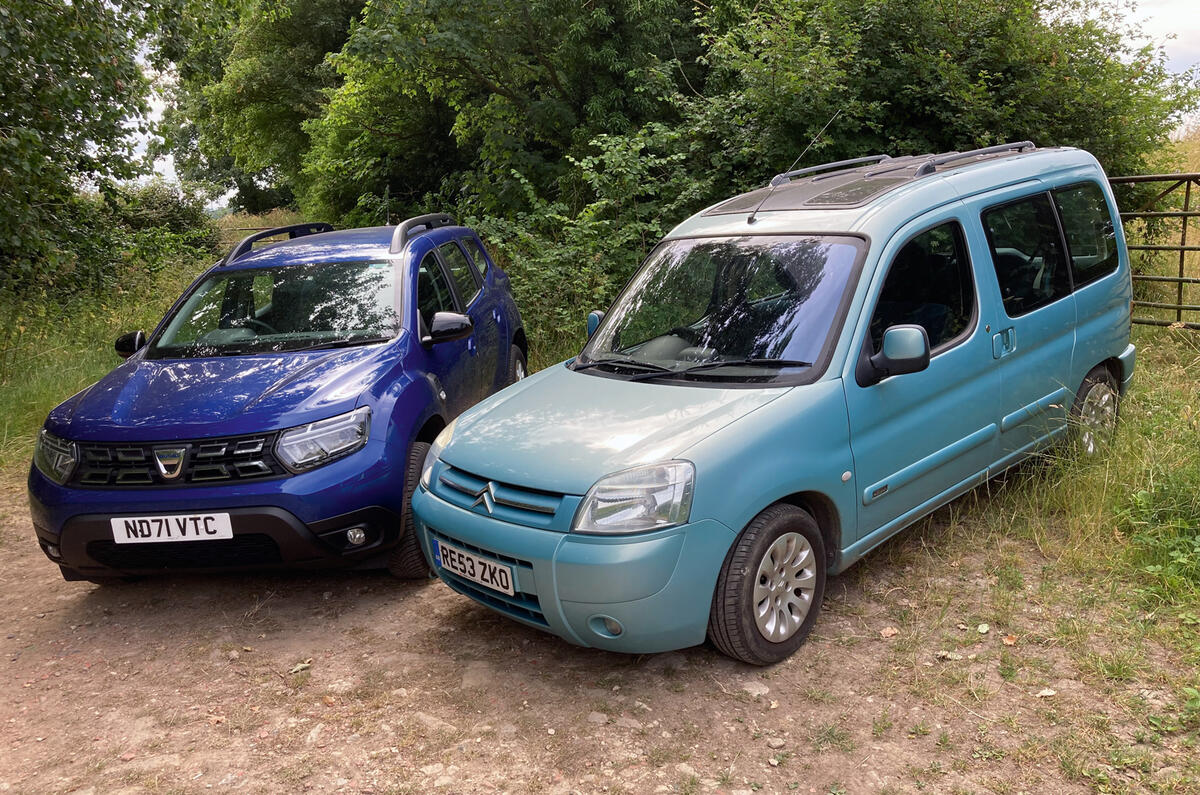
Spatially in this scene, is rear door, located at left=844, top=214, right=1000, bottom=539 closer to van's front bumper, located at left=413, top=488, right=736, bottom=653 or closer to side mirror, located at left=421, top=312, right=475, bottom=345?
van's front bumper, located at left=413, top=488, right=736, bottom=653

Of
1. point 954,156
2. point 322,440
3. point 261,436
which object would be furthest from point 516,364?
point 954,156

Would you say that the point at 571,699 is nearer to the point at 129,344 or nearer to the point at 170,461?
the point at 170,461

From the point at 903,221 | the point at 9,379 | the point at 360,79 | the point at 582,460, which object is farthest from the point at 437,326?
the point at 360,79

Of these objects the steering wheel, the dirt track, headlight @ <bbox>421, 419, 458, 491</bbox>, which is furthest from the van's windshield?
the steering wheel

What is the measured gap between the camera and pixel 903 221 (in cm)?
419

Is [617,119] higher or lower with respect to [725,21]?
lower

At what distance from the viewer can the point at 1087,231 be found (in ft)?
17.1

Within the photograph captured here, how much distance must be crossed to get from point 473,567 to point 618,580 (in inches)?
27.8

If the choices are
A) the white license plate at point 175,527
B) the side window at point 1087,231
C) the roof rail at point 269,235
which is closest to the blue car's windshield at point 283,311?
the roof rail at point 269,235

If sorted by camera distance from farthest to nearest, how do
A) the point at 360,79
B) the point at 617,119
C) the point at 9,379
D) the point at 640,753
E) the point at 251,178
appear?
the point at 251,178, the point at 360,79, the point at 617,119, the point at 9,379, the point at 640,753

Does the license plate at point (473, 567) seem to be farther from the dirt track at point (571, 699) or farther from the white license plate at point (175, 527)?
the white license plate at point (175, 527)

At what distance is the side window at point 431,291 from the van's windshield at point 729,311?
4.21 feet

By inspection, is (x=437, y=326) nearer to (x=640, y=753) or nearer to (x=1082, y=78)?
(x=640, y=753)

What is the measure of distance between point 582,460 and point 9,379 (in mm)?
7665
